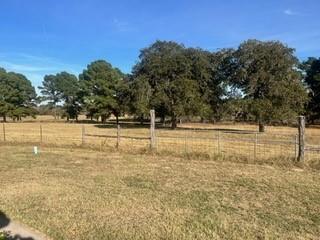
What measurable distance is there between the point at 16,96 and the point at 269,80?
50.4m

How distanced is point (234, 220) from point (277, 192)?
2571 millimetres

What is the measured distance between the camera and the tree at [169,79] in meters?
41.4

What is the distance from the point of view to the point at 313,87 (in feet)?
213

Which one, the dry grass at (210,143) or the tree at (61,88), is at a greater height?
the tree at (61,88)

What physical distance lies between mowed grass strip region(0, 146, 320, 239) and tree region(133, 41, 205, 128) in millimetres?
27255

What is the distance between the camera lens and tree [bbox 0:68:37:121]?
7275cm

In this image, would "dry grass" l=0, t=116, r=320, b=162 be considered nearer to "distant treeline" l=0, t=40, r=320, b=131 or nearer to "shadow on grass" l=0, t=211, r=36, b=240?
"distant treeline" l=0, t=40, r=320, b=131

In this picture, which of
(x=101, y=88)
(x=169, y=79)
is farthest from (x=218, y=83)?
(x=101, y=88)

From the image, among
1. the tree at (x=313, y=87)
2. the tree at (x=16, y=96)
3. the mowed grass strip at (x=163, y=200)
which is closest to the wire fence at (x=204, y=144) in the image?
the mowed grass strip at (x=163, y=200)

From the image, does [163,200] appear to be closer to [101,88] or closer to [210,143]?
[210,143]

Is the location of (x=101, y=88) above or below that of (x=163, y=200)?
above

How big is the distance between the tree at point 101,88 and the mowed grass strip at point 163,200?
166ft

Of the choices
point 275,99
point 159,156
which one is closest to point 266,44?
point 275,99

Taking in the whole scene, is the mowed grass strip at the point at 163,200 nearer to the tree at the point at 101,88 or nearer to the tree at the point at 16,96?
the tree at the point at 101,88
